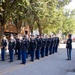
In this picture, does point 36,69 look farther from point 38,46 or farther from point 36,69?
point 38,46

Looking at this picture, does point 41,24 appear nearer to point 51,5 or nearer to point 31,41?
point 51,5

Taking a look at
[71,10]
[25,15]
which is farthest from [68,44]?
[71,10]

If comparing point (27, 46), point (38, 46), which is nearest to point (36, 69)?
point (27, 46)

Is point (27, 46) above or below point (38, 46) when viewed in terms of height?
above

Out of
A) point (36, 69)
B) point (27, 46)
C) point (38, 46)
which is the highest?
point (27, 46)

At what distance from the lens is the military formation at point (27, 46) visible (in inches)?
643

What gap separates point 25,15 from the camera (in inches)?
1161

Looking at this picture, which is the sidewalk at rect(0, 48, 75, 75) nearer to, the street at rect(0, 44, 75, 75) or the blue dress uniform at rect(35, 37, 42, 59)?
the street at rect(0, 44, 75, 75)

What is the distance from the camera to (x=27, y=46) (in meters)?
16.3

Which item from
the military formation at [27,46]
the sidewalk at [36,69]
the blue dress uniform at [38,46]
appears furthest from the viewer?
the blue dress uniform at [38,46]

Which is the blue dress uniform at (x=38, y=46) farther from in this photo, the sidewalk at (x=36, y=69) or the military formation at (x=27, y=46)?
the sidewalk at (x=36, y=69)

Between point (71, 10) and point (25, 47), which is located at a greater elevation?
point (71, 10)

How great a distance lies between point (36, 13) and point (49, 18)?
744 cm

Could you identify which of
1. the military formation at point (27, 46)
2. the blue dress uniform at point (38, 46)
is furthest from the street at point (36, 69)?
the blue dress uniform at point (38, 46)
